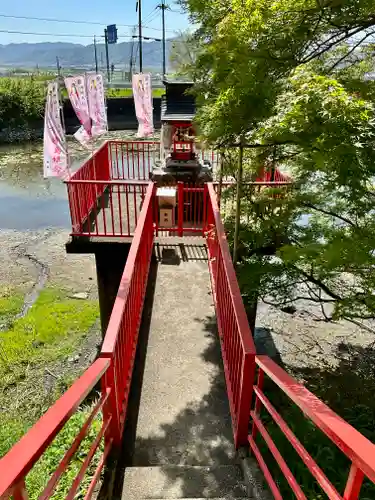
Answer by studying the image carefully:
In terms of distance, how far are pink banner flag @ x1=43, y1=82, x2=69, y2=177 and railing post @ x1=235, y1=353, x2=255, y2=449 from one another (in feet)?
18.6

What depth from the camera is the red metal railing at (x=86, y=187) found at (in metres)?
6.69

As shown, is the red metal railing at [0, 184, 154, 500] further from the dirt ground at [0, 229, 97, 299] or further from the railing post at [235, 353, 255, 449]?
the dirt ground at [0, 229, 97, 299]

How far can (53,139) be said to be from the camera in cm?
715

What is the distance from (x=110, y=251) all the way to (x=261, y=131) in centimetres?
479

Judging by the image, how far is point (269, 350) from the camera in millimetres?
8133

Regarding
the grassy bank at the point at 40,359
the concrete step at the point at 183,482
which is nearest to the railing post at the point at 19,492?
the concrete step at the point at 183,482

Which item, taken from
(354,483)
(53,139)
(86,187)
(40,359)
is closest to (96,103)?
(53,139)

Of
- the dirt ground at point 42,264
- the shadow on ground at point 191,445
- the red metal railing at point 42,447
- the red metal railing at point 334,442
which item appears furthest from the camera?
the dirt ground at point 42,264

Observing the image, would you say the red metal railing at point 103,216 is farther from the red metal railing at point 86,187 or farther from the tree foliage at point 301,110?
the tree foliage at point 301,110

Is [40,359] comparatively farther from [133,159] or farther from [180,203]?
[133,159]

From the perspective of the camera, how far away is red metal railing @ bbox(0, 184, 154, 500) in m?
1.43

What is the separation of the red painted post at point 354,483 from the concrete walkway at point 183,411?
1433 millimetres

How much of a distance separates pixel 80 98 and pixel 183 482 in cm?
888

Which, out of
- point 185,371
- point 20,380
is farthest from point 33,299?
point 185,371
